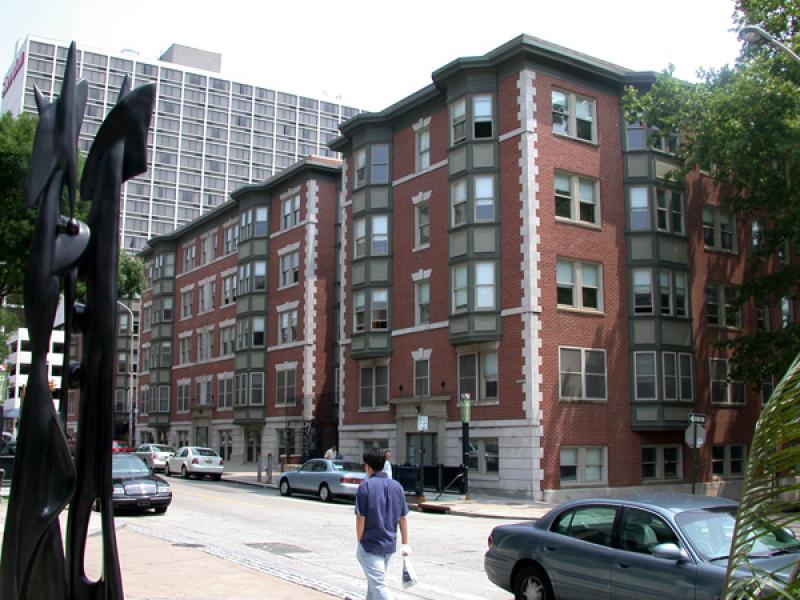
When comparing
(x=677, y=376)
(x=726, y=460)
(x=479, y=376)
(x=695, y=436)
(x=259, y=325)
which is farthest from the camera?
(x=259, y=325)

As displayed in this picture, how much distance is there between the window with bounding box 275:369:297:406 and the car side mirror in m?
38.0

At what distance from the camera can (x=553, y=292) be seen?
3103 cm

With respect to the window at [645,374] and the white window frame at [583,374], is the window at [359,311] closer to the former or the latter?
the white window frame at [583,374]

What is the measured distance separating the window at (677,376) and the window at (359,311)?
41.2 feet

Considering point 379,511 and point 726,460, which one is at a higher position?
point 379,511

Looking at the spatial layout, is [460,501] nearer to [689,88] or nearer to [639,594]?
[689,88]

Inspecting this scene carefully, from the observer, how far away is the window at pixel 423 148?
118ft

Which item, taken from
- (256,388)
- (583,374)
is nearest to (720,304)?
(583,374)

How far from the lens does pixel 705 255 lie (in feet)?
116

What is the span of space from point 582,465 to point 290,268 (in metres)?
22.3

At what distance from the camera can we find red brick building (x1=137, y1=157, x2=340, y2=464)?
45.7 m

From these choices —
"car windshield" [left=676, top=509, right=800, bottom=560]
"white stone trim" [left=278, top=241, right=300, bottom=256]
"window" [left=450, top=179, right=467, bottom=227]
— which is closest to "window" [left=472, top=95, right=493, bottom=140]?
"window" [left=450, top=179, right=467, bottom=227]

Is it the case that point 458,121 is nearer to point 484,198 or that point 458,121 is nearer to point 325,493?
point 484,198

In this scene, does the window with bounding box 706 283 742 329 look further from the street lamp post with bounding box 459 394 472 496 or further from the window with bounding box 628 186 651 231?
the street lamp post with bounding box 459 394 472 496
